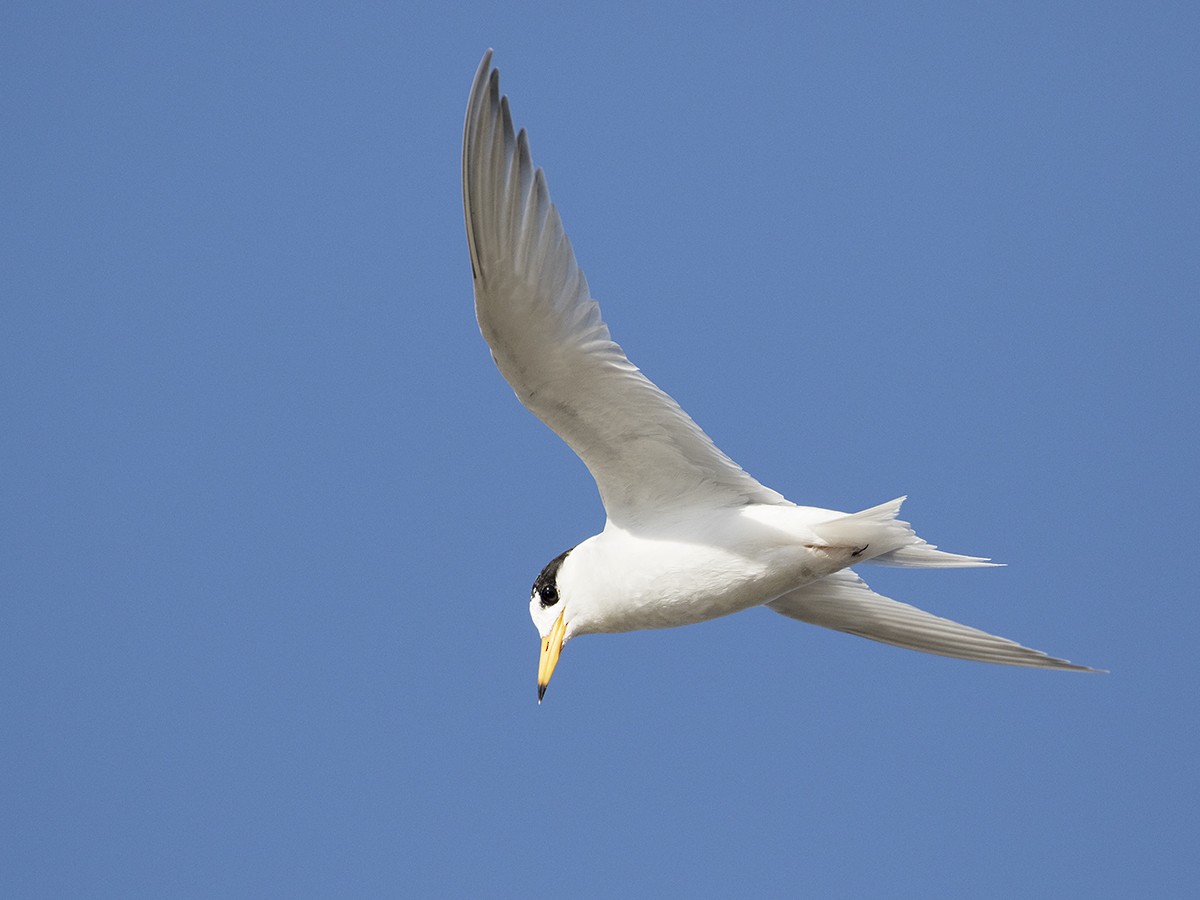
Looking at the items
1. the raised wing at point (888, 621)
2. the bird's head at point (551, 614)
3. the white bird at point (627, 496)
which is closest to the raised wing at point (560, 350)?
the white bird at point (627, 496)

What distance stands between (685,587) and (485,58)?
1.87 meters

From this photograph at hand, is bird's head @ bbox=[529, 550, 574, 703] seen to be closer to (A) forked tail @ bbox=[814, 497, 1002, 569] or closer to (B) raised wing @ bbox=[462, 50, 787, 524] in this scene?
(B) raised wing @ bbox=[462, 50, 787, 524]

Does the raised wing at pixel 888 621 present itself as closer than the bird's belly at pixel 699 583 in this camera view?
No

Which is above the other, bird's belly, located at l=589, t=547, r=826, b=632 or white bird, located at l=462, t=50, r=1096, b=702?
white bird, located at l=462, t=50, r=1096, b=702

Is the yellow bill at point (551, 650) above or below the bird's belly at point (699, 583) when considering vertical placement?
below

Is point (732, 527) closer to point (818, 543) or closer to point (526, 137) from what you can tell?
point (818, 543)

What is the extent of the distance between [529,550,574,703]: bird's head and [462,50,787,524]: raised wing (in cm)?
34

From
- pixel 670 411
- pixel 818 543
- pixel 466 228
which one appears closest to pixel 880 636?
pixel 818 543

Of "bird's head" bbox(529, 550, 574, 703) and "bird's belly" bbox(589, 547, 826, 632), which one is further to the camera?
"bird's head" bbox(529, 550, 574, 703)

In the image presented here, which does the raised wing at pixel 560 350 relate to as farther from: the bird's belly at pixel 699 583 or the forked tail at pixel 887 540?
the forked tail at pixel 887 540

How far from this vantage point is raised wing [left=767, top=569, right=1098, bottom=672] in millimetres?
5770

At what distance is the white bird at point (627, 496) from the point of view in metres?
4.59

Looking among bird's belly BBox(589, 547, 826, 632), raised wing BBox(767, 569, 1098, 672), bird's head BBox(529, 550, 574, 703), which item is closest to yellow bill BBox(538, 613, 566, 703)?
bird's head BBox(529, 550, 574, 703)

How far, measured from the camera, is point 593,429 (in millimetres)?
5109
